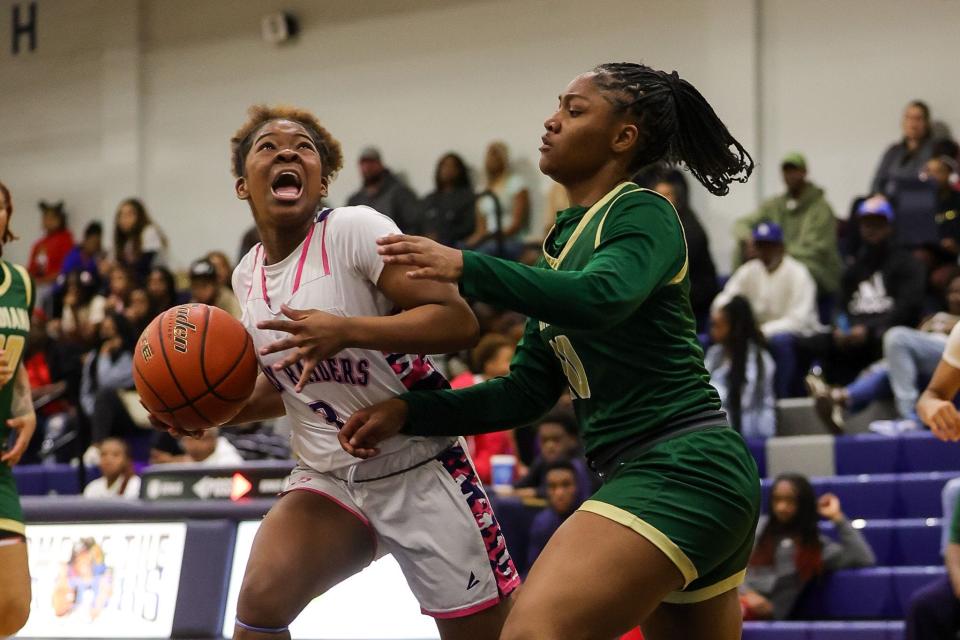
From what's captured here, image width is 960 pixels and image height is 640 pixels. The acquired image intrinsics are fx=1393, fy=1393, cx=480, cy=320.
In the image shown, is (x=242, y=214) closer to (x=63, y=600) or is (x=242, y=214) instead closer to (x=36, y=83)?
(x=36, y=83)

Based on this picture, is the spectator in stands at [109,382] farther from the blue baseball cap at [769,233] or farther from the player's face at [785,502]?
the player's face at [785,502]

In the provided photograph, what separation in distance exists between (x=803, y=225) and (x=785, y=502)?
4322mm

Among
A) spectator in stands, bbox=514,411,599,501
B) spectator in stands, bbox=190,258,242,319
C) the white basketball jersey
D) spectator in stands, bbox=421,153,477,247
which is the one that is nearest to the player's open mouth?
the white basketball jersey

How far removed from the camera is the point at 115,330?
38.4 ft

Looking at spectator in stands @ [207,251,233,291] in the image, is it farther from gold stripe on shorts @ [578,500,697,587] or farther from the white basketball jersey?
gold stripe on shorts @ [578,500,697,587]

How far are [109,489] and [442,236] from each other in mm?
4494

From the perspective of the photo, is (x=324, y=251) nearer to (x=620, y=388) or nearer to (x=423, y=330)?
(x=423, y=330)

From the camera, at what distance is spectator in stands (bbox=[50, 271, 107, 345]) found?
13.4 metres

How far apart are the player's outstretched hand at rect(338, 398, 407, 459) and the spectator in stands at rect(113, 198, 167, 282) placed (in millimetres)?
11091

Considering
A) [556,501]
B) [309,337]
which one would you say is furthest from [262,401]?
[556,501]

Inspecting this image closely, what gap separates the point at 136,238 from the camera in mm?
14539

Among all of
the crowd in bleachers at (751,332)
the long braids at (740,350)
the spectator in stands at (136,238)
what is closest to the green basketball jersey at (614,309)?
the crowd in bleachers at (751,332)

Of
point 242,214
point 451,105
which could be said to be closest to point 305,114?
point 451,105

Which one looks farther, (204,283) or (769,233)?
(204,283)
